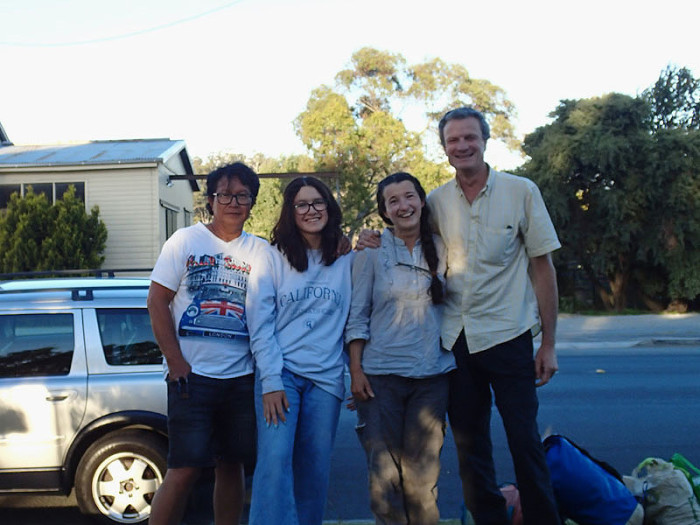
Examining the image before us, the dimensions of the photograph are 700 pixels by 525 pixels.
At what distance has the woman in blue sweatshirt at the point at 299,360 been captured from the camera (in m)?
3.12

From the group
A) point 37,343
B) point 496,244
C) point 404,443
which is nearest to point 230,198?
point 496,244

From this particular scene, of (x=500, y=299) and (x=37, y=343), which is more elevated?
(x=500, y=299)

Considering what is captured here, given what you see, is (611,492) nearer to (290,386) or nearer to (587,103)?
(290,386)

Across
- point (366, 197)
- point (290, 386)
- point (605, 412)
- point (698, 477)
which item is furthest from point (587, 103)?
point (290, 386)

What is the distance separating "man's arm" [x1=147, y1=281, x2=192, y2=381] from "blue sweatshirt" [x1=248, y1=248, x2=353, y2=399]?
34 cm

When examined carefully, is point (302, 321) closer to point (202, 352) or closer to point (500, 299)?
point (202, 352)

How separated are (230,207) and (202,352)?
69 cm

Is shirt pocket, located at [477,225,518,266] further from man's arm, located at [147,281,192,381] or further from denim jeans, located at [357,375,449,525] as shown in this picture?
man's arm, located at [147,281,192,381]

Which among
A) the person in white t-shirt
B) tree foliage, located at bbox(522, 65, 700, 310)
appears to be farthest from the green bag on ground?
tree foliage, located at bbox(522, 65, 700, 310)

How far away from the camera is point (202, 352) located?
329 cm

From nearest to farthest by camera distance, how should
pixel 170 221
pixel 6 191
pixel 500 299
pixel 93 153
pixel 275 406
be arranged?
→ 1. pixel 275 406
2. pixel 500 299
3. pixel 6 191
4. pixel 93 153
5. pixel 170 221

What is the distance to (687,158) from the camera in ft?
58.7

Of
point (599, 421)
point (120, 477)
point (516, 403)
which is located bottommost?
point (599, 421)

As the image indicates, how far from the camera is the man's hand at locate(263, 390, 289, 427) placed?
123 inches
